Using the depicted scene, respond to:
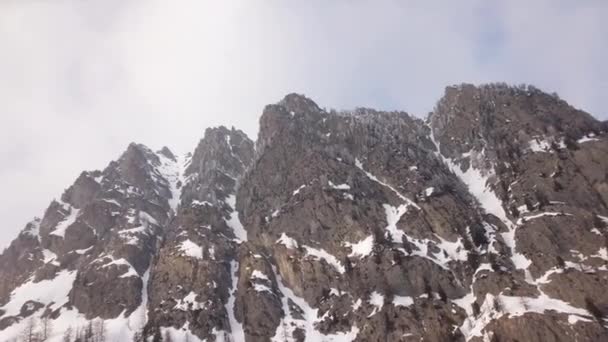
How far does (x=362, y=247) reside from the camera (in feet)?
595

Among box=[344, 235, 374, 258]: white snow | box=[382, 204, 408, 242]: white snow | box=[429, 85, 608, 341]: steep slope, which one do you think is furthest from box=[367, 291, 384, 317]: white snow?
box=[429, 85, 608, 341]: steep slope

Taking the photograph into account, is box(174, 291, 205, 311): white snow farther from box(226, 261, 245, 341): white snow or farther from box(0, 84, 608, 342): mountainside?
box(226, 261, 245, 341): white snow

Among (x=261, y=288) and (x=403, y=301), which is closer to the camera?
(x=403, y=301)

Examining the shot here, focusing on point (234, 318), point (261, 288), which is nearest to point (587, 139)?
point (261, 288)

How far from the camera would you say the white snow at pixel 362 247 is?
17738 cm

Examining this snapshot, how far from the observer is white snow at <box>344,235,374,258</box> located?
582 ft

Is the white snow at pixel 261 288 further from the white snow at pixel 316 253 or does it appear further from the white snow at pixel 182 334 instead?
the white snow at pixel 182 334

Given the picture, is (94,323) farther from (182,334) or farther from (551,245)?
(551,245)

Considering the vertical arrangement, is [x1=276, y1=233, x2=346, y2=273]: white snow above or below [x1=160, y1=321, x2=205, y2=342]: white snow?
above

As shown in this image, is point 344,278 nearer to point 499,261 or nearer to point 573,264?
point 499,261

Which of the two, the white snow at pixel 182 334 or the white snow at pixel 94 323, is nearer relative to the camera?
the white snow at pixel 182 334

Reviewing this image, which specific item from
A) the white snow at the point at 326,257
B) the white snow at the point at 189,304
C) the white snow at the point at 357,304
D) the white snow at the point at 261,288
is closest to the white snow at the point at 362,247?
the white snow at the point at 326,257

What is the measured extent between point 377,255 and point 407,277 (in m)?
13.2

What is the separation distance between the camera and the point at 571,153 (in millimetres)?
186500
